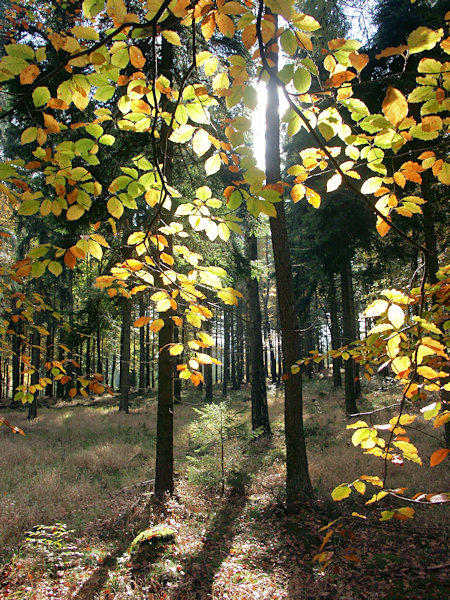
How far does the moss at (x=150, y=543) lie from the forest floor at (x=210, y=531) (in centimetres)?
7

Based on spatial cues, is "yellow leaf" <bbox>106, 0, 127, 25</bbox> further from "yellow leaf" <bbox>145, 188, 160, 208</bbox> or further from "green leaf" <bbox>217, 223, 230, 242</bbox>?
"green leaf" <bbox>217, 223, 230, 242</bbox>

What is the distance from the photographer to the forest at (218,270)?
4.21 feet

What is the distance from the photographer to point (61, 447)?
12.3m

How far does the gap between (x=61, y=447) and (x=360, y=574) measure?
421 inches

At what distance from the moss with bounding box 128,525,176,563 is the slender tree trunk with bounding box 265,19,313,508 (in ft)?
7.14

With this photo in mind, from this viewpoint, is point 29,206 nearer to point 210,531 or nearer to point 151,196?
point 151,196

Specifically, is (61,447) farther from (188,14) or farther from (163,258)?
(188,14)

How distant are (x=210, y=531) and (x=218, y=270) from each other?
253 inches

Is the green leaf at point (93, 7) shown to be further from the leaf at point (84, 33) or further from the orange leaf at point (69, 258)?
the orange leaf at point (69, 258)

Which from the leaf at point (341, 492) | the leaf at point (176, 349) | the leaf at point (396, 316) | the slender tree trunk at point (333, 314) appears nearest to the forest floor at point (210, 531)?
the leaf at point (341, 492)

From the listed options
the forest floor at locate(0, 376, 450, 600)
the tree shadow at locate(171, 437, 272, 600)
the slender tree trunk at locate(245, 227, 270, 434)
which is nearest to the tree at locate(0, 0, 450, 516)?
the forest floor at locate(0, 376, 450, 600)

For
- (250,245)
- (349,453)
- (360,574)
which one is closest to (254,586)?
(360,574)

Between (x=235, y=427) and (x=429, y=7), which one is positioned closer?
(x=429, y=7)

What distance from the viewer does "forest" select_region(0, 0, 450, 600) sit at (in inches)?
50.5
